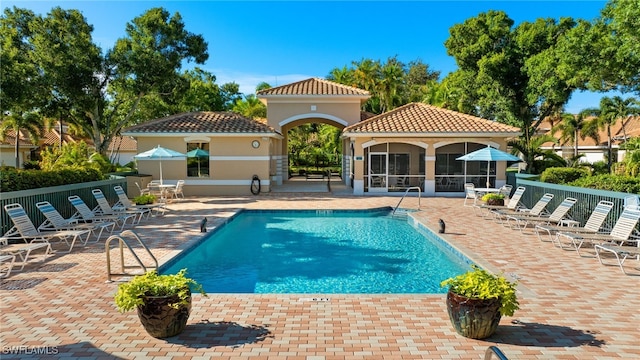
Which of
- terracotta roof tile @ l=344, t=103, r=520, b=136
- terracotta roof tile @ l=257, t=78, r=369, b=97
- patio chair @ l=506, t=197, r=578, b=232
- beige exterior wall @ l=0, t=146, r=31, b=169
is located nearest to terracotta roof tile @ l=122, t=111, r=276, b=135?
terracotta roof tile @ l=257, t=78, r=369, b=97

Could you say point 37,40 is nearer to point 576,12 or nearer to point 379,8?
point 379,8

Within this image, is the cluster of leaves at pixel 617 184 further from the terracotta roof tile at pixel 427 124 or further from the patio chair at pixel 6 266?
the patio chair at pixel 6 266

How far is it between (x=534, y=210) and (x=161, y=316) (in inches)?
455

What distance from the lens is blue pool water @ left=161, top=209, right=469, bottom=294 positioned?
826cm

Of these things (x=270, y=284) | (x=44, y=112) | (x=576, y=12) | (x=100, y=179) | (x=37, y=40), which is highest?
(x=576, y=12)

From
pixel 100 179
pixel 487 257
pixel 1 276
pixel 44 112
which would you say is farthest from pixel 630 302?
pixel 44 112

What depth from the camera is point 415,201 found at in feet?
62.3

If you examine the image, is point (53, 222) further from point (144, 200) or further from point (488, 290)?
point (488, 290)

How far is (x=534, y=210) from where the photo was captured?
1265 centimetres

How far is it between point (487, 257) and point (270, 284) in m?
4.71

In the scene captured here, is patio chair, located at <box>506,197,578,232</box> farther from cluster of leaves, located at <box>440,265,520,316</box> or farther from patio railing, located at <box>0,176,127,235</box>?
patio railing, located at <box>0,176,127,235</box>

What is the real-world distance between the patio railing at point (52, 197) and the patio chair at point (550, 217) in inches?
527

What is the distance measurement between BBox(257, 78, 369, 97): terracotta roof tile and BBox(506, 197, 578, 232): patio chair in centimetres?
1404

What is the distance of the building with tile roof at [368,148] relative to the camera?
2088cm
